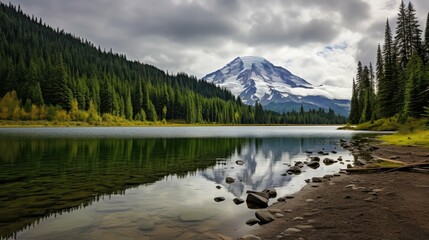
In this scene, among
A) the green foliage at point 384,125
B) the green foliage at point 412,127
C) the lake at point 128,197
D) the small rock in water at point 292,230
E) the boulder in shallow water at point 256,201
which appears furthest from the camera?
the green foliage at point 384,125

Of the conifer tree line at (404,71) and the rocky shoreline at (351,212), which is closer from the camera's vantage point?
the rocky shoreline at (351,212)

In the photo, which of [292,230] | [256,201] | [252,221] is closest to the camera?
[292,230]

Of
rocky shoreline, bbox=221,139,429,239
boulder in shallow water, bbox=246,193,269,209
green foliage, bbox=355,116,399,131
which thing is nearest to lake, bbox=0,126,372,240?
boulder in shallow water, bbox=246,193,269,209

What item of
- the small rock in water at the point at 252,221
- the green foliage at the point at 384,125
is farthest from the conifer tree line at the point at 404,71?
the small rock in water at the point at 252,221

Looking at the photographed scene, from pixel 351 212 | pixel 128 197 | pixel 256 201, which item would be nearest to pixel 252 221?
pixel 256 201

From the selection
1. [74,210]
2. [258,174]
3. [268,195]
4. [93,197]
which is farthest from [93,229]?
[258,174]

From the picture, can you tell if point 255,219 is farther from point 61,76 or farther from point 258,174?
point 61,76

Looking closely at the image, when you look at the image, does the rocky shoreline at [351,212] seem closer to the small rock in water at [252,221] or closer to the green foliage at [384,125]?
the small rock in water at [252,221]

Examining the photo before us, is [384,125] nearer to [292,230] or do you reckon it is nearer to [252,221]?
[252,221]

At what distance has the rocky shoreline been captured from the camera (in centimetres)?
914

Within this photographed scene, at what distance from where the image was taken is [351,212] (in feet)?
37.2

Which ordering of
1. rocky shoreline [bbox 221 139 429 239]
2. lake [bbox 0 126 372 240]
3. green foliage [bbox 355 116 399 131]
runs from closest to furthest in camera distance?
rocky shoreline [bbox 221 139 429 239]
lake [bbox 0 126 372 240]
green foliage [bbox 355 116 399 131]

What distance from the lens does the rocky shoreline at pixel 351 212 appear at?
9141 mm

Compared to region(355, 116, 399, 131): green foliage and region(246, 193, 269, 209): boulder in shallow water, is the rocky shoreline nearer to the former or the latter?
region(246, 193, 269, 209): boulder in shallow water
